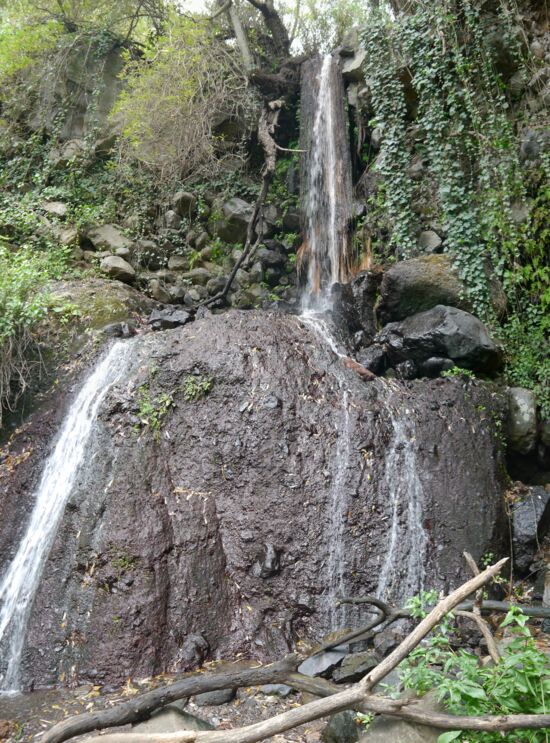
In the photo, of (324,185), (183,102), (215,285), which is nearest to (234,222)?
(215,285)

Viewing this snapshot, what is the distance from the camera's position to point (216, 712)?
3920mm

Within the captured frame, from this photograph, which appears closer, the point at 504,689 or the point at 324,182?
the point at 504,689

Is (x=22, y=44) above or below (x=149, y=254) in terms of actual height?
above

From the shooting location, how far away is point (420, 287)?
23.6ft

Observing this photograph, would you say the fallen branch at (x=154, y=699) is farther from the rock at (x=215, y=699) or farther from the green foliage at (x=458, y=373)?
the green foliage at (x=458, y=373)

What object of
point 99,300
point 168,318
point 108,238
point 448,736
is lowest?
point 448,736

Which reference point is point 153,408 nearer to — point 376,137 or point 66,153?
point 376,137

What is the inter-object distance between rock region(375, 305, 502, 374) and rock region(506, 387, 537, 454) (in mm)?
500

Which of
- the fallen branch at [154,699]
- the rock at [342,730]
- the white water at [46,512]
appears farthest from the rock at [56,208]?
the rock at [342,730]

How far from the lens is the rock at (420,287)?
23.6ft

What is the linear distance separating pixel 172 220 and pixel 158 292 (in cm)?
212

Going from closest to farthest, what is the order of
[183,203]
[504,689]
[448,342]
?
[504,689] → [448,342] → [183,203]

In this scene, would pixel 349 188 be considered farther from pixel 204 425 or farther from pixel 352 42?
pixel 204 425

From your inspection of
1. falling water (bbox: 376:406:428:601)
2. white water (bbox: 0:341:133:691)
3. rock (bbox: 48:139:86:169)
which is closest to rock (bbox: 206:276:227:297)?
white water (bbox: 0:341:133:691)
